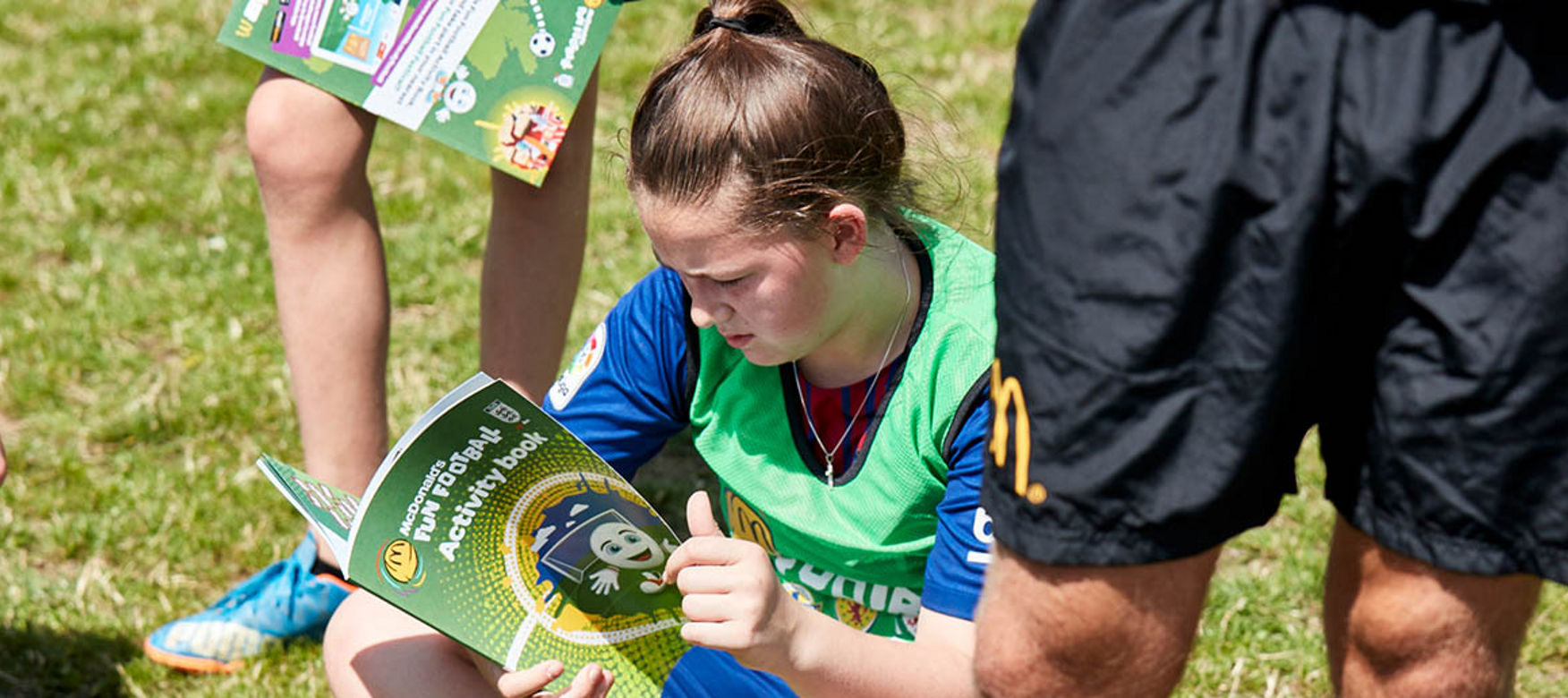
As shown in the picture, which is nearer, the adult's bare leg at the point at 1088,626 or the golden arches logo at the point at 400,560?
the adult's bare leg at the point at 1088,626

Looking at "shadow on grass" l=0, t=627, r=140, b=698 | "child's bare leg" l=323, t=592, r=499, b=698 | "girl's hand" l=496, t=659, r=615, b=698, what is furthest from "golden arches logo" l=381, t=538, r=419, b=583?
"shadow on grass" l=0, t=627, r=140, b=698

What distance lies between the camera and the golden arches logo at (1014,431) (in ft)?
4.65

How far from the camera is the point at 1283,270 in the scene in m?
1.30

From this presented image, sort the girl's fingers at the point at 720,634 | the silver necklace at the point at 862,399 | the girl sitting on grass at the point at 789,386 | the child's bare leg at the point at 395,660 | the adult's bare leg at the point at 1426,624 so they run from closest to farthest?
the adult's bare leg at the point at 1426,624
the girl's fingers at the point at 720,634
the girl sitting on grass at the point at 789,386
the silver necklace at the point at 862,399
the child's bare leg at the point at 395,660

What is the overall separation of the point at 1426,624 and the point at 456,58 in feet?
5.13

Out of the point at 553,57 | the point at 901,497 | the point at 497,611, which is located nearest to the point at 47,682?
the point at 497,611

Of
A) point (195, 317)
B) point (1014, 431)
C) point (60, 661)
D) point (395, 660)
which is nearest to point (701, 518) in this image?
point (1014, 431)

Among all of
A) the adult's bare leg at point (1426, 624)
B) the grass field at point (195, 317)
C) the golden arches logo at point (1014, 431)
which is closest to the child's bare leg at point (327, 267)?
the grass field at point (195, 317)

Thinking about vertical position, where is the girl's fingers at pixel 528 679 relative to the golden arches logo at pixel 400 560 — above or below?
below

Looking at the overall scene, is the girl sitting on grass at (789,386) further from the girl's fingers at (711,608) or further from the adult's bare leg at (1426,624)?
the adult's bare leg at (1426,624)

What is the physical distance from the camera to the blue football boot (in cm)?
261

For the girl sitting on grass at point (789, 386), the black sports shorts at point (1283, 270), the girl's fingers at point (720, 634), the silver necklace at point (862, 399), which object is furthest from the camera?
the silver necklace at point (862, 399)

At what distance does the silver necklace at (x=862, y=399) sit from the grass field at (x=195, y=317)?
0.55 ft

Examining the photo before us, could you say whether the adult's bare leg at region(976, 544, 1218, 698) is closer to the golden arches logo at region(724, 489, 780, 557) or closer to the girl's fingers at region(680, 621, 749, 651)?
the girl's fingers at region(680, 621, 749, 651)
